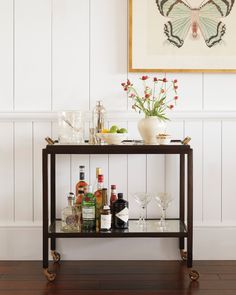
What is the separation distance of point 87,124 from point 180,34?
767 mm

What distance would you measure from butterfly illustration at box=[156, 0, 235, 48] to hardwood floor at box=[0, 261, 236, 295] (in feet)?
4.27

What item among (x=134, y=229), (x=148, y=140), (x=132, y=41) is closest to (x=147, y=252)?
(x=134, y=229)

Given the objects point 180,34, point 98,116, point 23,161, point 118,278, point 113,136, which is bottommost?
point 118,278

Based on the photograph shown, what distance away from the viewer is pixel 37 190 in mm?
2756

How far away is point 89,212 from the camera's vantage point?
241 centimetres

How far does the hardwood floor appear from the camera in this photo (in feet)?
7.36

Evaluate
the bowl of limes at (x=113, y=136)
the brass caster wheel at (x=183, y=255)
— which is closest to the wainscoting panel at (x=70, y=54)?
the bowl of limes at (x=113, y=136)

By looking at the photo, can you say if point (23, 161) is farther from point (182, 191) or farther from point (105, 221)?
point (182, 191)

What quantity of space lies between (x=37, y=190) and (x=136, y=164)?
62 centimetres

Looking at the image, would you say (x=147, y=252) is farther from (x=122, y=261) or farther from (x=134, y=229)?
(x=134, y=229)

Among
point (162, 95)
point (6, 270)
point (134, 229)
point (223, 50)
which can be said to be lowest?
point (6, 270)

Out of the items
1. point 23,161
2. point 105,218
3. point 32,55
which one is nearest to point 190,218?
point 105,218

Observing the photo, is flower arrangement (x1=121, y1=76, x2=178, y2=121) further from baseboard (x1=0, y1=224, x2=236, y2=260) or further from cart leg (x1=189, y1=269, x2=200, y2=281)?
cart leg (x1=189, y1=269, x2=200, y2=281)

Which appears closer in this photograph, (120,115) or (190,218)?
(190,218)
